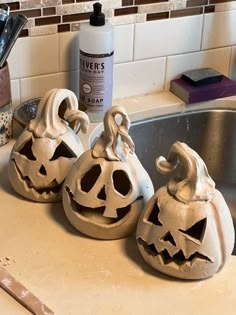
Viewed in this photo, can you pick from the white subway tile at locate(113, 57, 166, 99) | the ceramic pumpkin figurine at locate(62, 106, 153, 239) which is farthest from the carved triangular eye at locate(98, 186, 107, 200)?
the white subway tile at locate(113, 57, 166, 99)

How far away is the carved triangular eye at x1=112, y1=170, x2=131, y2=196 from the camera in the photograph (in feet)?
2.99

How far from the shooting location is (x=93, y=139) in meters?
1.21

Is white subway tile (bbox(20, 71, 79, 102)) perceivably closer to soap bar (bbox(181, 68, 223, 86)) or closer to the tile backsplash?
the tile backsplash

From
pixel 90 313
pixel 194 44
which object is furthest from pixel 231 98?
pixel 90 313

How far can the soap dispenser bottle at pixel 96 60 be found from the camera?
118cm

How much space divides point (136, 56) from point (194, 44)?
130mm

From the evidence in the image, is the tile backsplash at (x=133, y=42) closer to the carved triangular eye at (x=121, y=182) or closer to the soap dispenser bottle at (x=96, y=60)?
the soap dispenser bottle at (x=96, y=60)

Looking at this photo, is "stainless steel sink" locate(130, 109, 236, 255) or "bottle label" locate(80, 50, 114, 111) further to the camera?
"stainless steel sink" locate(130, 109, 236, 255)

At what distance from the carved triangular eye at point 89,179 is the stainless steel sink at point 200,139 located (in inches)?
15.3

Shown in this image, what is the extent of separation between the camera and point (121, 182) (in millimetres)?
926

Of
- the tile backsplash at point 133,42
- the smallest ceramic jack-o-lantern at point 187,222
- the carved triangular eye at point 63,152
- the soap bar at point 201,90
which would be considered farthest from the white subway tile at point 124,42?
the smallest ceramic jack-o-lantern at point 187,222

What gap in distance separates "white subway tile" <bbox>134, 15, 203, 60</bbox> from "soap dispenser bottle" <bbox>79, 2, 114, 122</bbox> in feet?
0.37

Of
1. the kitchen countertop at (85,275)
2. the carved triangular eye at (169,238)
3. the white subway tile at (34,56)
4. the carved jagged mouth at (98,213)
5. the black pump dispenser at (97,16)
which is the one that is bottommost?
the kitchen countertop at (85,275)

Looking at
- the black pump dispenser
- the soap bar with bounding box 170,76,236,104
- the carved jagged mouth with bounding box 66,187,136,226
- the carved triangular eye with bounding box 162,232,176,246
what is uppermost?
the black pump dispenser
